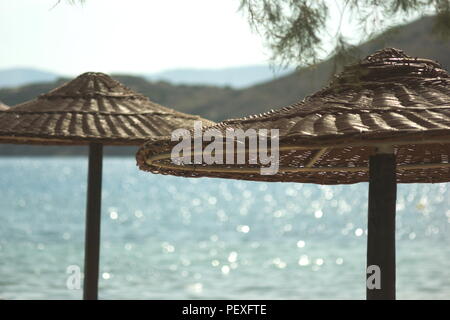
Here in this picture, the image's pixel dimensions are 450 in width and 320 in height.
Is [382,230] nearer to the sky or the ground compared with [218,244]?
nearer to the sky

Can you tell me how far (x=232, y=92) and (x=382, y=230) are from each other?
8958 cm

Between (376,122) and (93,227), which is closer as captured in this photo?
(376,122)

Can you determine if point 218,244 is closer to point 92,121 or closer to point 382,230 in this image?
point 92,121

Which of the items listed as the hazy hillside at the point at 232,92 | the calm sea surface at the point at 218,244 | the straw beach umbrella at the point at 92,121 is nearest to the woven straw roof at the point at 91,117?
the straw beach umbrella at the point at 92,121

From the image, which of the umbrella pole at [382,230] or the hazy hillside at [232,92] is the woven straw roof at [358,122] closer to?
the umbrella pole at [382,230]

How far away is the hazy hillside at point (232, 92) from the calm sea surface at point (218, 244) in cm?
1218

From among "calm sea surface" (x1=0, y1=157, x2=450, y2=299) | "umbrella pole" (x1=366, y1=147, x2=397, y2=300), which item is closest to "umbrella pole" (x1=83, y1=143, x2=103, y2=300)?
"umbrella pole" (x1=366, y1=147, x2=397, y2=300)

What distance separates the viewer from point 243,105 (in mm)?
84688

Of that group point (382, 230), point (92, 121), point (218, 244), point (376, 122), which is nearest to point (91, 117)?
point (92, 121)

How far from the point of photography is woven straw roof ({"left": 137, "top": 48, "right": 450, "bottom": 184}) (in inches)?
122

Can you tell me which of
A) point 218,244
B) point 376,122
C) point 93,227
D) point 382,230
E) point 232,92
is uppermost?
point 232,92

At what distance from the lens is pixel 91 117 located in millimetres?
5613

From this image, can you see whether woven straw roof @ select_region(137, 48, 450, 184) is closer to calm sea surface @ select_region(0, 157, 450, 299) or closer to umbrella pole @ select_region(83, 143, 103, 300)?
umbrella pole @ select_region(83, 143, 103, 300)

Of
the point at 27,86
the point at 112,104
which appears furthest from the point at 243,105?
the point at 112,104
